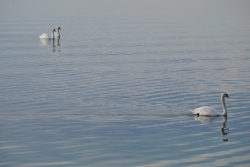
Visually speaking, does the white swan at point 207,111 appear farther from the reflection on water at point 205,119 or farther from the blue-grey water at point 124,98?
the blue-grey water at point 124,98

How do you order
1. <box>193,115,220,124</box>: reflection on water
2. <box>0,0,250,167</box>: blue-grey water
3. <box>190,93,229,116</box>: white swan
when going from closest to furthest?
<box>0,0,250,167</box>: blue-grey water, <box>193,115,220,124</box>: reflection on water, <box>190,93,229,116</box>: white swan

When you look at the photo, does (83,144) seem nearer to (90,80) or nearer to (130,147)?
(130,147)

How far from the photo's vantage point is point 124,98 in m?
30.6

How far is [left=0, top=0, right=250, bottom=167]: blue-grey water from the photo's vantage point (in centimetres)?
2148

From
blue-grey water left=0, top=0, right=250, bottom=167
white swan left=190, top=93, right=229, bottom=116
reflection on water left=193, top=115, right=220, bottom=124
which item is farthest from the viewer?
white swan left=190, top=93, right=229, bottom=116

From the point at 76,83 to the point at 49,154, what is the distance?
1427 centimetres

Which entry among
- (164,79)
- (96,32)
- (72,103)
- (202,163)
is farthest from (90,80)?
(96,32)

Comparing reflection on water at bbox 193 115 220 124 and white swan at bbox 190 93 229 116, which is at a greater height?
white swan at bbox 190 93 229 116

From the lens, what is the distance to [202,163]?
20062 millimetres

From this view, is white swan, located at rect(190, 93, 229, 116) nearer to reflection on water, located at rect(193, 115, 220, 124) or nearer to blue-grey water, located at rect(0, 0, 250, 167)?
reflection on water, located at rect(193, 115, 220, 124)

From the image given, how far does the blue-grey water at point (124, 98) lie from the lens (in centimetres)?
2148

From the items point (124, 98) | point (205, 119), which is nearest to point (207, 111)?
point (205, 119)

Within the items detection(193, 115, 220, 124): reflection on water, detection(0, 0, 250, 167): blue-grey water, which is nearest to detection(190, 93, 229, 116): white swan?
detection(193, 115, 220, 124): reflection on water

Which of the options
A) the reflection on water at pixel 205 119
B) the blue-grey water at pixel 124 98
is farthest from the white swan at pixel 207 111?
the blue-grey water at pixel 124 98
